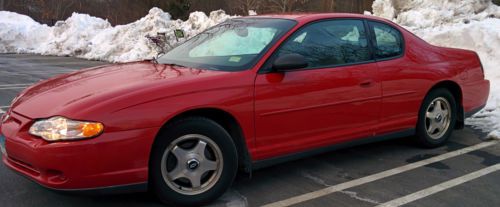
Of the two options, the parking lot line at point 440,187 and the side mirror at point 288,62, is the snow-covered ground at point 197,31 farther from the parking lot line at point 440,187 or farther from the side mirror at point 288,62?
the side mirror at point 288,62

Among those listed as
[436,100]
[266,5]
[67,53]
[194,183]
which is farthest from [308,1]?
[194,183]

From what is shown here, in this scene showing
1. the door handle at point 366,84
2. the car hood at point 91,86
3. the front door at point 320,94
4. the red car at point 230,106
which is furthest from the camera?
the door handle at point 366,84

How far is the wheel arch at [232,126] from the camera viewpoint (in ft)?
12.7

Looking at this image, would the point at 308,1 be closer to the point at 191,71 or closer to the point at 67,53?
the point at 67,53

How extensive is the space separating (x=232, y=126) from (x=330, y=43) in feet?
4.25

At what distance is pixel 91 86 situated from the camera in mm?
3920

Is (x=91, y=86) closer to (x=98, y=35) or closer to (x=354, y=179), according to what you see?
(x=354, y=179)

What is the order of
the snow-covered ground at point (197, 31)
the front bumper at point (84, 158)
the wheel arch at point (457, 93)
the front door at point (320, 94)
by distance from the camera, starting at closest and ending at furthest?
the front bumper at point (84, 158), the front door at point (320, 94), the wheel arch at point (457, 93), the snow-covered ground at point (197, 31)

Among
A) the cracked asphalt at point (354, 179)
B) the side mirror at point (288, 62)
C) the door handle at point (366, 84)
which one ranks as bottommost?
the cracked asphalt at point (354, 179)

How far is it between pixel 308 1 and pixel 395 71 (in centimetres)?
2017

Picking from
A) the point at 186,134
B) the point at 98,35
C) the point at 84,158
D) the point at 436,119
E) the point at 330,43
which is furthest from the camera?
the point at 98,35

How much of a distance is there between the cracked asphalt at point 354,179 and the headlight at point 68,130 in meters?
0.40

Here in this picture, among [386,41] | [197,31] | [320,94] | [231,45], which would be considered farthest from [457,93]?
[197,31]

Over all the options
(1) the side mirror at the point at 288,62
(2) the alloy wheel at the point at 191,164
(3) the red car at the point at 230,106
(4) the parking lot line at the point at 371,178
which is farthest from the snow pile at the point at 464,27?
(2) the alloy wheel at the point at 191,164
